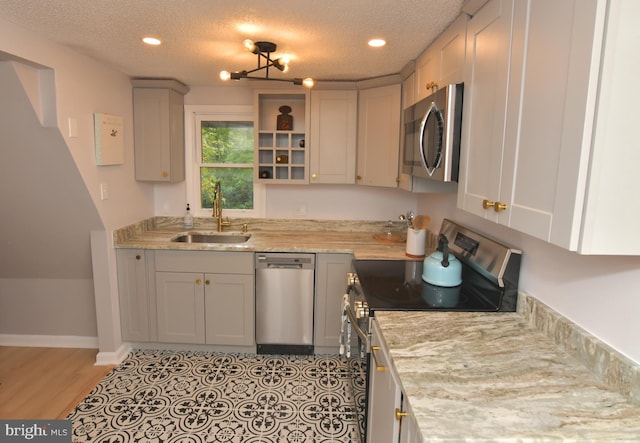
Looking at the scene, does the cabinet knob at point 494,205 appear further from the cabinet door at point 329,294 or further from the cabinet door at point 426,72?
the cabinet door at point 329,294

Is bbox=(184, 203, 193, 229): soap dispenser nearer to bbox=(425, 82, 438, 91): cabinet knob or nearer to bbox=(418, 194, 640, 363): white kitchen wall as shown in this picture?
bbox=(425, 82, 438, 91): cabinet knob

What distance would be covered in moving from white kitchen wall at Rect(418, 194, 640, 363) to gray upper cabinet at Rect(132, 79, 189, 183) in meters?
2.69

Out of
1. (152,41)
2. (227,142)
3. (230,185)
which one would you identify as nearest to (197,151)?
(227,142)

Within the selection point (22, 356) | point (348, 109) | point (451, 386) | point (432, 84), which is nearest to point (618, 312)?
point (451, 386)

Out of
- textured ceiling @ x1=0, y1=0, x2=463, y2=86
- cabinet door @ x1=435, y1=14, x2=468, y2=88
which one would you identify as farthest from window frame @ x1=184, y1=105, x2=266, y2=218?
cabinet door @ x1=435, y1=14, x2=468, y2=88

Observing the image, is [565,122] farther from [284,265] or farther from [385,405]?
[284,265]

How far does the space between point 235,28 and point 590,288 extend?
6.41 ft

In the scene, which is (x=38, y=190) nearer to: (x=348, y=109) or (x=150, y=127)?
(x=150, y=127)

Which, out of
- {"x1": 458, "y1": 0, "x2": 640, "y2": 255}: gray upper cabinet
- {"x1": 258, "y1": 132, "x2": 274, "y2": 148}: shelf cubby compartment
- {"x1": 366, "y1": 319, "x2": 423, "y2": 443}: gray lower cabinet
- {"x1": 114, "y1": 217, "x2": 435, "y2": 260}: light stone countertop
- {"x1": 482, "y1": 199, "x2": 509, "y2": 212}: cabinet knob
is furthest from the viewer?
{"x1": 258, "y1": 132, "x2": 274, "y2": 148}: shelf cubby compartment

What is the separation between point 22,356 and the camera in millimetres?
3041

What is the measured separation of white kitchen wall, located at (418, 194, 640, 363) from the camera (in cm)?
111

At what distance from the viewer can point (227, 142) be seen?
356cm

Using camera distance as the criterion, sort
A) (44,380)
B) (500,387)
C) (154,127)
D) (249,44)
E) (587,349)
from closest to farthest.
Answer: (500,387) → (587,349) → (249,44) → (44,380) → (154,127)

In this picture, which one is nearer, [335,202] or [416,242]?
[416,242]
